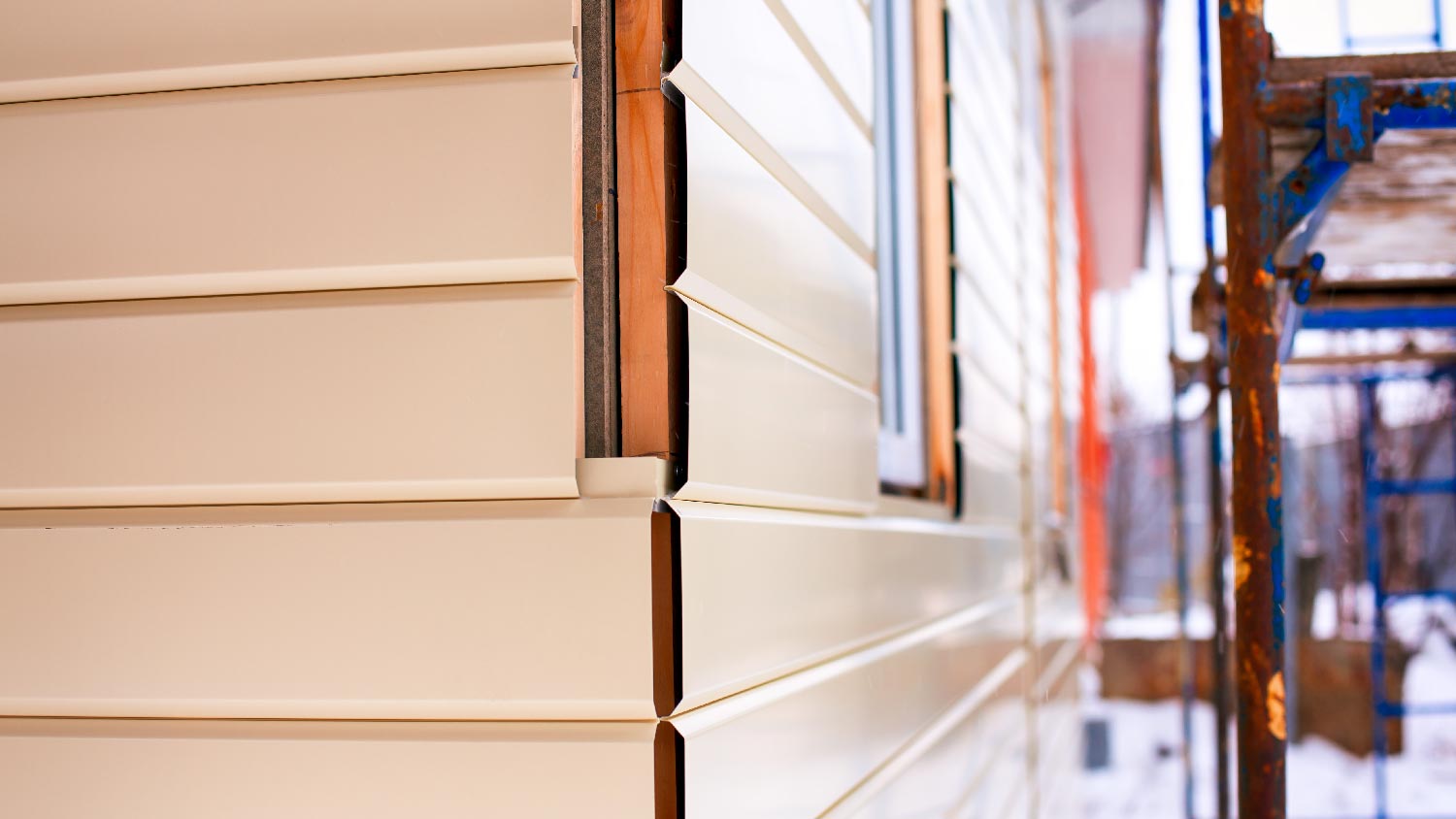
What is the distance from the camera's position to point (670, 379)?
3.34 ft

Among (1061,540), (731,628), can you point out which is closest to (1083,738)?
(1061,540)

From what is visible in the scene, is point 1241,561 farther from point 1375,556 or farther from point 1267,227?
point 1375,556

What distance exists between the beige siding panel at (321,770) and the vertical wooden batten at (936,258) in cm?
174

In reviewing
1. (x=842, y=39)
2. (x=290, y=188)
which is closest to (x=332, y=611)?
(x=290, y=188)

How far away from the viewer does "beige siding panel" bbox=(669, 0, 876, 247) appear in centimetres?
111

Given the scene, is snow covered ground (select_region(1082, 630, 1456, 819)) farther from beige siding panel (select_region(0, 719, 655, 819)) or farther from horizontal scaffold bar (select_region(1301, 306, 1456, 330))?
beige siding panel (select_region(0, 719, 655, 819))

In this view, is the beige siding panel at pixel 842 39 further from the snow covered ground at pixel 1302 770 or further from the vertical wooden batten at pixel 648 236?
the snow covered ground at pixel 1302 770

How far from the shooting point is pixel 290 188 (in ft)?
3.35

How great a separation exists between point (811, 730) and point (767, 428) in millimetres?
323

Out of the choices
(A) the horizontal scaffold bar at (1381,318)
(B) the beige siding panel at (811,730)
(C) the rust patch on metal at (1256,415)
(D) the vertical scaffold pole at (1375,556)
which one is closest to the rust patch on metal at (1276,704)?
(C) the rust patch on metal at (1256,415)

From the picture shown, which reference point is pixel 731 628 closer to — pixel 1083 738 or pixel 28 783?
pixel 28 783

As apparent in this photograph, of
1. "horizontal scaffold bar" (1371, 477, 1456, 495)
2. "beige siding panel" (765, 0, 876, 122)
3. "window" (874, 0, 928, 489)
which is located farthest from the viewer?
"horizontal scaffold bar" (1371, 477, 1456, 495)

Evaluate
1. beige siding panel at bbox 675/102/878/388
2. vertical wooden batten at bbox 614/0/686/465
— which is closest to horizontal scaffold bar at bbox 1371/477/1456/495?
beige siding panel at bbox 675/102/878/388

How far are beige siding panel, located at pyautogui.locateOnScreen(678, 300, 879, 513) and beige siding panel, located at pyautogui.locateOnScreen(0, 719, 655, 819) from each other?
0.21m
